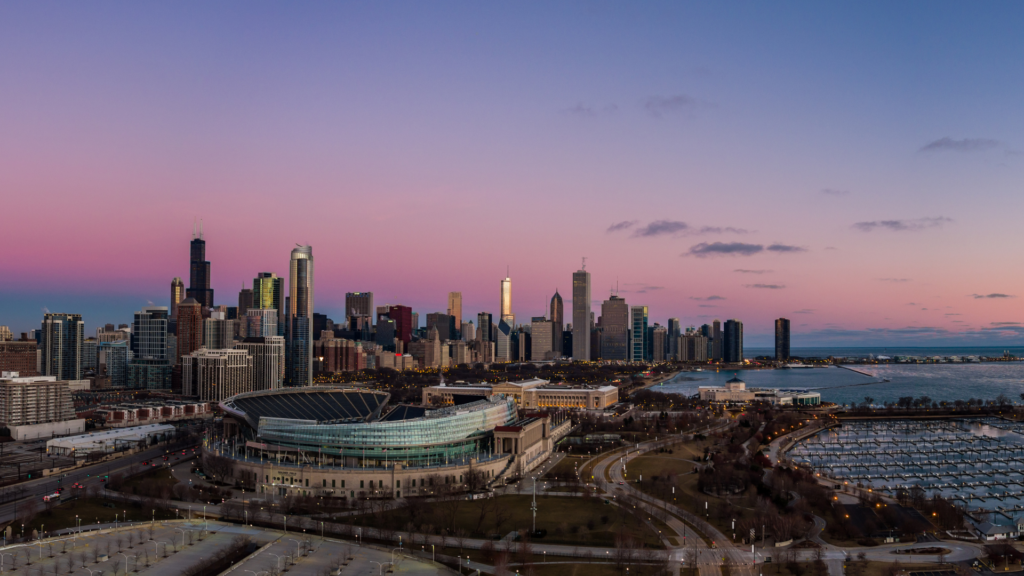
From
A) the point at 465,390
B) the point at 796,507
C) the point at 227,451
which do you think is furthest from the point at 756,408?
the point at 227,451


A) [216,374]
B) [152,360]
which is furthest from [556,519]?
[152,360]

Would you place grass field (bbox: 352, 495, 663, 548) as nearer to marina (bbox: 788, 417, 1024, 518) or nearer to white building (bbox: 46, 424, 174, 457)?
marina (bbox: 788, 417, 1024, 518)

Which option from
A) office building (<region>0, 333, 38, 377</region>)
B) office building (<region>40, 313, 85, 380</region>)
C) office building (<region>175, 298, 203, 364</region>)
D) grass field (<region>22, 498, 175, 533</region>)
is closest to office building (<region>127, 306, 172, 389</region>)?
office building (<region>175, 298, 203, 364</region>)

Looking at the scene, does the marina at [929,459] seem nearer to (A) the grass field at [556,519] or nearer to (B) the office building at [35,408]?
(A) the grass field at [556,519]

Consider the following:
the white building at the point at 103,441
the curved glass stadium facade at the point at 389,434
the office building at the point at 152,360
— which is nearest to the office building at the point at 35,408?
the white building at the point at 103,441

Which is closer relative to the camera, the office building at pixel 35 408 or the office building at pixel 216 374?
the office building at pixel 35 408

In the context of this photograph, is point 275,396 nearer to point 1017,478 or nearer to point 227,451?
point 227,451
